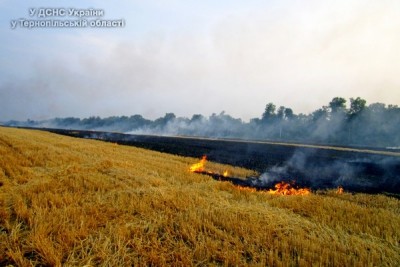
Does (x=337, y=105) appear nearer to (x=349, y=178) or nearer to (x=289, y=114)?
(x=289, y=114)

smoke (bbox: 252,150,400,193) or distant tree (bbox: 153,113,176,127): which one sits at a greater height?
distant tree (bbox: 153,113,176,127)

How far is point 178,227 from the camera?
5.78 meters

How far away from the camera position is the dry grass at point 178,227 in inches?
181

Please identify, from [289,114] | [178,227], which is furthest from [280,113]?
[178,227]

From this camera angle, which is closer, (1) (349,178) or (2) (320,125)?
(1) (349,178)

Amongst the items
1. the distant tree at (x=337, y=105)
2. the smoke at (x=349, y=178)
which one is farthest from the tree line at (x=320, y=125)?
the smoke at (x=349, y=178)

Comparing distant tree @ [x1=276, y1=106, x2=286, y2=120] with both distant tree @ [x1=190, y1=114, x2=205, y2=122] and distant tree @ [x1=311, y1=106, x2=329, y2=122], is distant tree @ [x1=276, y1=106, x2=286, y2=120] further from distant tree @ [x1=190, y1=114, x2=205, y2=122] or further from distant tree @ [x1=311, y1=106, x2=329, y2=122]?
distant tree @ [x1=190, y1=114, x2=205, y2=122]

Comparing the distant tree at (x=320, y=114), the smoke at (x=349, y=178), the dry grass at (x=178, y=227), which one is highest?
the distant tree at (x=320, y=114)

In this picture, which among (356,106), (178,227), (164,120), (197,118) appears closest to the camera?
(178,227)

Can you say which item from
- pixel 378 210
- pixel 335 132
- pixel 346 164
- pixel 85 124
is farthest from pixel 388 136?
pixel 85 124

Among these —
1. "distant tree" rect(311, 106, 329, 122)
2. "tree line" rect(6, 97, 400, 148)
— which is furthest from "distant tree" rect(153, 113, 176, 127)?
"distant tree" rect(311, 106, 329, 122)

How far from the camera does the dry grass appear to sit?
181 inches

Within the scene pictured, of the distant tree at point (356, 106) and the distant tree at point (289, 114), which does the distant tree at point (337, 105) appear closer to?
the distant tree at point (356, 106)

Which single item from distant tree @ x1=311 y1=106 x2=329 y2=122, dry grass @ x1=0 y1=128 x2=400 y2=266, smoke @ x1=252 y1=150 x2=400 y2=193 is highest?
distant tree @ x1=311 y1=106 x2=329 y2=122
